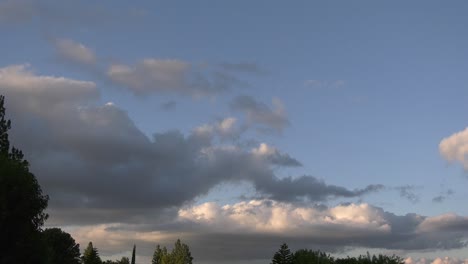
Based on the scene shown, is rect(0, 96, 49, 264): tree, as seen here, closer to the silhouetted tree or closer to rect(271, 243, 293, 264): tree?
rect(271, 243, 293, 264): tree

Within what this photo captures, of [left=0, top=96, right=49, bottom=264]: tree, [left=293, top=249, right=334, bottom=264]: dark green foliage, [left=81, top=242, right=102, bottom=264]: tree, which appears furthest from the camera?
[left=81, top=242, right=102, bottom=264]: tree

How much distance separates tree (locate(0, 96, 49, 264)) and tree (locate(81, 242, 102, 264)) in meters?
111

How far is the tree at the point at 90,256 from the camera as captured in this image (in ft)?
529

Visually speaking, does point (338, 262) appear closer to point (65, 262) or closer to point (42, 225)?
point (65, 262)

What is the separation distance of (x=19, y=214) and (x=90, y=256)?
115243 millimetres

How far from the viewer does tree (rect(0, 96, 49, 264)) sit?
169 ft

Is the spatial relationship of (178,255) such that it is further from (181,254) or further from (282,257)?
(282,257)

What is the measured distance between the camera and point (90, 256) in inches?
6398

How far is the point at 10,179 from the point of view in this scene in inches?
2060

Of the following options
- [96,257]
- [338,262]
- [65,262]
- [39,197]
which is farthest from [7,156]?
[96,257]

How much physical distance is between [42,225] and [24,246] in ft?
12.9

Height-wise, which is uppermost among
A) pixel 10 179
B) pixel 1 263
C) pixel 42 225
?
pixel 10 179

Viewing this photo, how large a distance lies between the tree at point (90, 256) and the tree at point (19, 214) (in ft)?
364

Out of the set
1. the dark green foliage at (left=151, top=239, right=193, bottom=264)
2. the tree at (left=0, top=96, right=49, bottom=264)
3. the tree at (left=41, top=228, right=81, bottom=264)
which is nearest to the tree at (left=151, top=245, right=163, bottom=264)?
the dark green foliage at (left=151, top=239, right=193, bottom=264)
